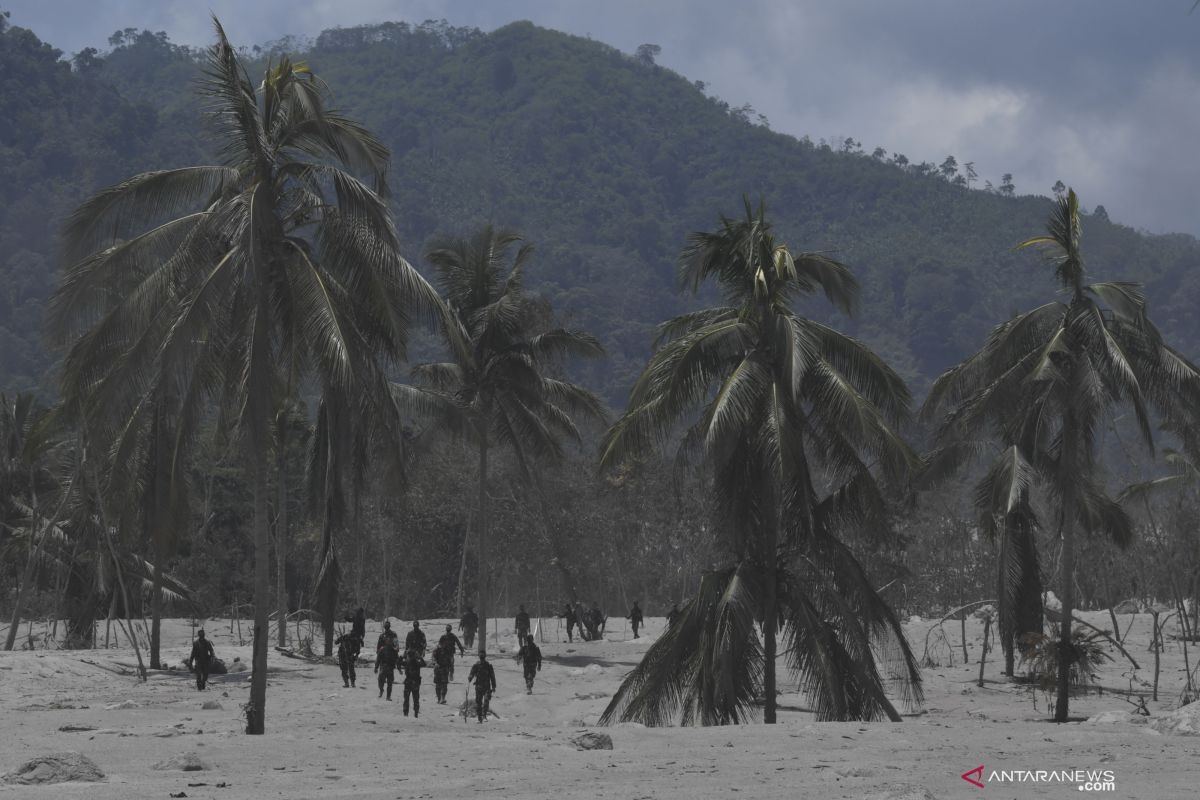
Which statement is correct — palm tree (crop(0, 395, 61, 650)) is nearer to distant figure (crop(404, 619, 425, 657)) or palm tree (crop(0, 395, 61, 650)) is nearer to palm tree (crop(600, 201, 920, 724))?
distant figure (crop(404, 619, 425, 657))

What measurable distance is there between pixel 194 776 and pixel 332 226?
7.62 meters

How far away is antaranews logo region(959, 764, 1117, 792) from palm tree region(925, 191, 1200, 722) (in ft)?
30.3

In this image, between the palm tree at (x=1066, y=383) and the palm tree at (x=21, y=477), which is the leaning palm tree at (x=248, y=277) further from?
the palm tree at (x=21, y=477)

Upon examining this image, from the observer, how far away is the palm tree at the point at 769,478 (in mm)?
19594

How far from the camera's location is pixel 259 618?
17.9m

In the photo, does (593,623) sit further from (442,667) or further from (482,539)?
(442,667)

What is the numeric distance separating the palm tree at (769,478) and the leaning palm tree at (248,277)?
14.2 ft

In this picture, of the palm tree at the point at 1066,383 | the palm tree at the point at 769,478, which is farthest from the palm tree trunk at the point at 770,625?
the palm tree at the point at 1066,383

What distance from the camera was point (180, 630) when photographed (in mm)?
44906

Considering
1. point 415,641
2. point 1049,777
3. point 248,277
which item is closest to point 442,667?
point 415,641

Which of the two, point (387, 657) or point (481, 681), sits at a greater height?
point (387, 657)

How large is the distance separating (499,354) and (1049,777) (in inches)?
955

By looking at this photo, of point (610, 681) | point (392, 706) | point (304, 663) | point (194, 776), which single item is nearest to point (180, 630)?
point (304, 663)

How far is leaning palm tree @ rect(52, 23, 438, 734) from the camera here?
56.6 ft
